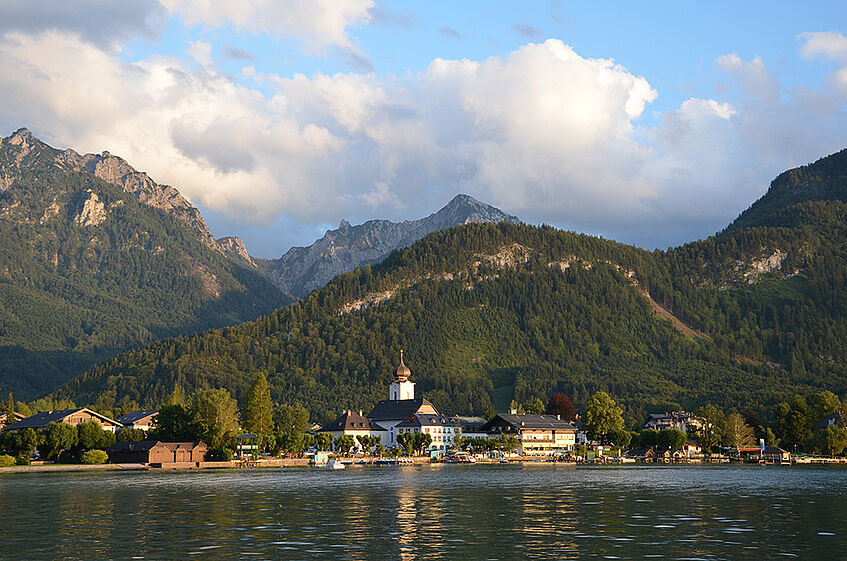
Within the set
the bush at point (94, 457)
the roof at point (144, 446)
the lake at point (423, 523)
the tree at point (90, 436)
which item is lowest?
the lake at point (423, 523)

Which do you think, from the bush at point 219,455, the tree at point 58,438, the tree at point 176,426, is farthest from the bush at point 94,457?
the bush at point 219,455

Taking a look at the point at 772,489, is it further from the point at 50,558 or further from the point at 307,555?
the point at 50,558

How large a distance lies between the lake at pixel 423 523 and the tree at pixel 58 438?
77465 millimetres

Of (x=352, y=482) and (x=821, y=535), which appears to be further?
(x=352, y=482)

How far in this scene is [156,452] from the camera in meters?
180

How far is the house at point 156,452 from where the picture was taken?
180 m

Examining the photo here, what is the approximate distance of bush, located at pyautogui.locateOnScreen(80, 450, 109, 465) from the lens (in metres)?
175

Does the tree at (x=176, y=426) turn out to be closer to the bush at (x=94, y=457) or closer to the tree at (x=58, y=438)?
the bush at (x=94, y=457)

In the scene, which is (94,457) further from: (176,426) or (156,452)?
(176,426)

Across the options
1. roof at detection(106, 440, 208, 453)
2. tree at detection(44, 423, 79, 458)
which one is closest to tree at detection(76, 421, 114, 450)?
tree at detection(44, 423, 79, 458)

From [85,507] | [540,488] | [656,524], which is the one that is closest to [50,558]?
[85,507]

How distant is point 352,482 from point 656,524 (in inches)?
2575

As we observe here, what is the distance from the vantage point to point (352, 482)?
121 m

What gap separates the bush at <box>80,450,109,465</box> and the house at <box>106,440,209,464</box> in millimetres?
4538
